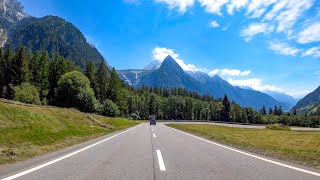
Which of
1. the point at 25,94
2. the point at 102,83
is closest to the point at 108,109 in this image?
the point at 102,83

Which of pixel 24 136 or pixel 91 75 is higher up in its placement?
pixel 91 75

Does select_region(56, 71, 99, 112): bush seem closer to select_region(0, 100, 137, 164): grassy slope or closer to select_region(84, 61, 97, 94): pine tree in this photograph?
select_region(84, 61, 97, 94): pine tree

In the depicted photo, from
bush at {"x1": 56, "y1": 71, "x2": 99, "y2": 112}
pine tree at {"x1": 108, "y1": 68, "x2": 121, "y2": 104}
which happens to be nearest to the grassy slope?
bush at {"x1": 56, "y1": 71, "x2": 99, "y2": 112}

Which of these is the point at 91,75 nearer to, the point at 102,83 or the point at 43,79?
the point at 102,83

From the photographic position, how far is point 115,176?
9.00 m

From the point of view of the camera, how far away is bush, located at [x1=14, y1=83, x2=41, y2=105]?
75.1 meters

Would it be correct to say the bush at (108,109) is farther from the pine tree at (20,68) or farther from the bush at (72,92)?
the pine tree at (20,68)

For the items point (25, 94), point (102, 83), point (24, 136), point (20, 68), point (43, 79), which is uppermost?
point (102, 83)

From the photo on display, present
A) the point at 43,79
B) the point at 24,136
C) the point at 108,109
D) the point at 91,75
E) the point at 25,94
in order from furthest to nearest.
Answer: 1. the point at 91,75
2. the point at 108,109
3. the point at 43,79
4. the point at 25,94
5. the point at 24,136

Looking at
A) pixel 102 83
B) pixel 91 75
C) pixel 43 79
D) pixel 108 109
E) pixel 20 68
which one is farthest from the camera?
pixel 102 83

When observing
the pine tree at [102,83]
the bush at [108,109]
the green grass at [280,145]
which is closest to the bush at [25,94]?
the bush at [108,109]

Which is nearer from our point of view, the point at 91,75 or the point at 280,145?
the point at 280,145

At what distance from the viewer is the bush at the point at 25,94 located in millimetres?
75125

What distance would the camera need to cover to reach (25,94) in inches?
3002
